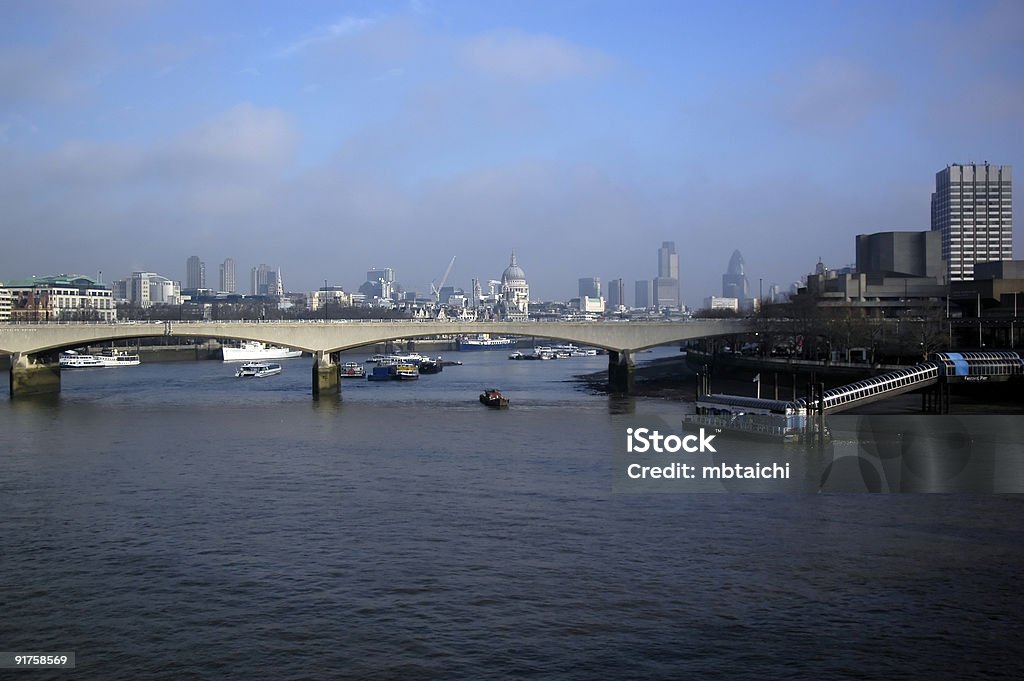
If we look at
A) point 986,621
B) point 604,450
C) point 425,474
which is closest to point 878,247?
point 604,450

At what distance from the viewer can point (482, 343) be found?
12738cm

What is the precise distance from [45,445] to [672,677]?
77.1ft

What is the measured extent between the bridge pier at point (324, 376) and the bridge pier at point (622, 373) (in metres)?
13.8

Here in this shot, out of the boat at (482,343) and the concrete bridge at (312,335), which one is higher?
the concrete bridge at (312,335)

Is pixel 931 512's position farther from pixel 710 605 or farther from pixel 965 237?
pixel 965 237

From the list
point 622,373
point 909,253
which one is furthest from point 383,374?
point 909,253

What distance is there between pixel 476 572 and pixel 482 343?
11173 centimetres

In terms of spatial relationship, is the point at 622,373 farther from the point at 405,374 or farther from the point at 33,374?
the point at 33,374

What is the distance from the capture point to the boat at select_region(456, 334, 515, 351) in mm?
124875

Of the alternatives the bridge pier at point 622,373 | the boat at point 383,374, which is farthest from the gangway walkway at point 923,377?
the boat at point 383,374

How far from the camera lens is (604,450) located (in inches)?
1125

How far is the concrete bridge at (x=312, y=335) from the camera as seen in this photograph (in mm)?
49688

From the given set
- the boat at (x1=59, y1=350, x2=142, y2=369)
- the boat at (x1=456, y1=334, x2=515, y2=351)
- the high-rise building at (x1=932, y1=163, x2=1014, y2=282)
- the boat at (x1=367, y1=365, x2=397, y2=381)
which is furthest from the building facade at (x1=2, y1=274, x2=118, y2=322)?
the high-rise building at (x1=932, y1=163, x2=1014, y2=282)

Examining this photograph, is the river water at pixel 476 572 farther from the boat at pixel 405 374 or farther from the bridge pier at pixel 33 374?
the boat at pixel 405 374
